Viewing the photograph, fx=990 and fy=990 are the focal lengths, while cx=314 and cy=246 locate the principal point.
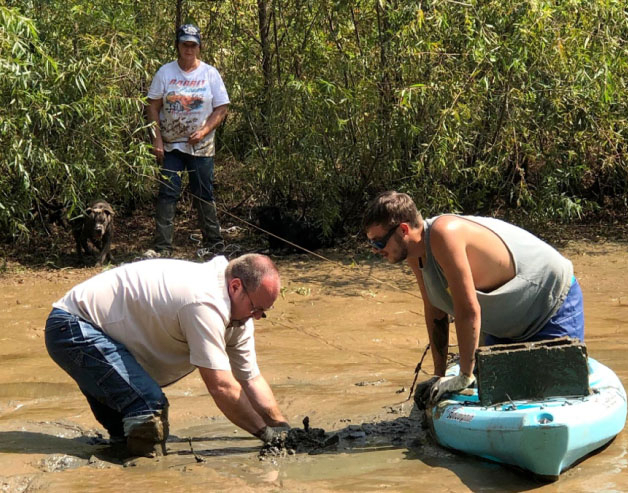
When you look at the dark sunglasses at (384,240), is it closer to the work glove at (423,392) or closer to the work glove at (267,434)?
the work glove at (423,392)

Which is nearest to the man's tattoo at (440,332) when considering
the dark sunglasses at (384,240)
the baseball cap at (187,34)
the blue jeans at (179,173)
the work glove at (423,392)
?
the work glove at (423,392)

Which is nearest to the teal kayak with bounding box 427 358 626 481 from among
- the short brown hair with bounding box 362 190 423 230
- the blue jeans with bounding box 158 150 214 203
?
the short brown hair with bounding box 362 190 423 230

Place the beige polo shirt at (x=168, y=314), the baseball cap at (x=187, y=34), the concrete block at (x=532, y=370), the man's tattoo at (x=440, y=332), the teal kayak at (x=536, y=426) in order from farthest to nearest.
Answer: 1. the baseball cap at (x=187, y=34)
2. the man's tattoo at (x=440, y=332)
3. the concrete block at (x=532, y=370)
4. the beige polo shirt at (x=168, y=314)
5. the teal kayak at (x=536, y=426)

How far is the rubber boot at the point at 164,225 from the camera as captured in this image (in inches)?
373

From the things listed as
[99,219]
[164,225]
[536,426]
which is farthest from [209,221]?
[536,426]

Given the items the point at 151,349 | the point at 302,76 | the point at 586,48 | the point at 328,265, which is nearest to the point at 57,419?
the point at 151,349

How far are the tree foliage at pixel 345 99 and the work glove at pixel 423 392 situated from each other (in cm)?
386

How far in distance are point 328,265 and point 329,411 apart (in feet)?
12.6

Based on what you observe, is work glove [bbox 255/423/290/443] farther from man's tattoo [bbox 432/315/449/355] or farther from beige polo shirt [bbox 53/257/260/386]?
man's tattoo [bbox 432/315/449/355]

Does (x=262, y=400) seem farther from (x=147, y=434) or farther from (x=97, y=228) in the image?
(x=97, y=228)

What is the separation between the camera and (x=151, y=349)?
485 centimetres

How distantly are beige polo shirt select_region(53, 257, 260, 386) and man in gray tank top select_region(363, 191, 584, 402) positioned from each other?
84 cm

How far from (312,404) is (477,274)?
5.05 ft

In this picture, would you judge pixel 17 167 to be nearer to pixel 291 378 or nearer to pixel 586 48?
pixel 291 378
